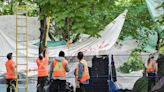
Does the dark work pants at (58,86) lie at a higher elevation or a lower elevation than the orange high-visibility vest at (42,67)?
lower

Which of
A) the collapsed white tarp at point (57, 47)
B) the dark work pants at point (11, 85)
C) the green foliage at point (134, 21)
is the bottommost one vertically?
the dark work pants at point (11, 85)

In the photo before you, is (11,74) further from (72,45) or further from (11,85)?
(72,45)

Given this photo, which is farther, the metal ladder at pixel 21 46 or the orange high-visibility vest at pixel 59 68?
the metal ladder at pixel 21 46

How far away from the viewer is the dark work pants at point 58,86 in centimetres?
1442

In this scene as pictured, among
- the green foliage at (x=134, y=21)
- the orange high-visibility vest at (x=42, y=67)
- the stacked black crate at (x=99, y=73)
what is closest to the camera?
the stacked black crate at (x=99, y=73)

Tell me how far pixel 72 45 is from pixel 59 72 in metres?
3.92

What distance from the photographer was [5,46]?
1845 cm

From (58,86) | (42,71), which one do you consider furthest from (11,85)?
(58,86)

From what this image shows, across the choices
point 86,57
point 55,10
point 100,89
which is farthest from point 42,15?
point 86,57

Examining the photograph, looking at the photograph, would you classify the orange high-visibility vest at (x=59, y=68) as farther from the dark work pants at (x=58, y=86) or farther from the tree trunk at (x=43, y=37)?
the tree trunk at (x=43, y=37)

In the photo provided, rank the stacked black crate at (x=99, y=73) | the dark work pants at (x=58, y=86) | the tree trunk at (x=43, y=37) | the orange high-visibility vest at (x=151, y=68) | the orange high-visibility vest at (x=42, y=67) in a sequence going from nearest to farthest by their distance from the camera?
the dark work pants at (x=58, y=86)
the stacked black crate at (x=99, y=73)
the orange high-visibility vest at (x=42, y=67)
the orange high-visibility vest at (x=151, y=68)
the tree trunk at (x=43, y=37)

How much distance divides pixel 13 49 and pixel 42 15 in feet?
28.6

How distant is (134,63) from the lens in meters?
21.2

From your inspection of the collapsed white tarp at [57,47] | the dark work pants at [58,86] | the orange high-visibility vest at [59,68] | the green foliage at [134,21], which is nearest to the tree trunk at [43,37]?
the collapsed white tarp at [57,47]
